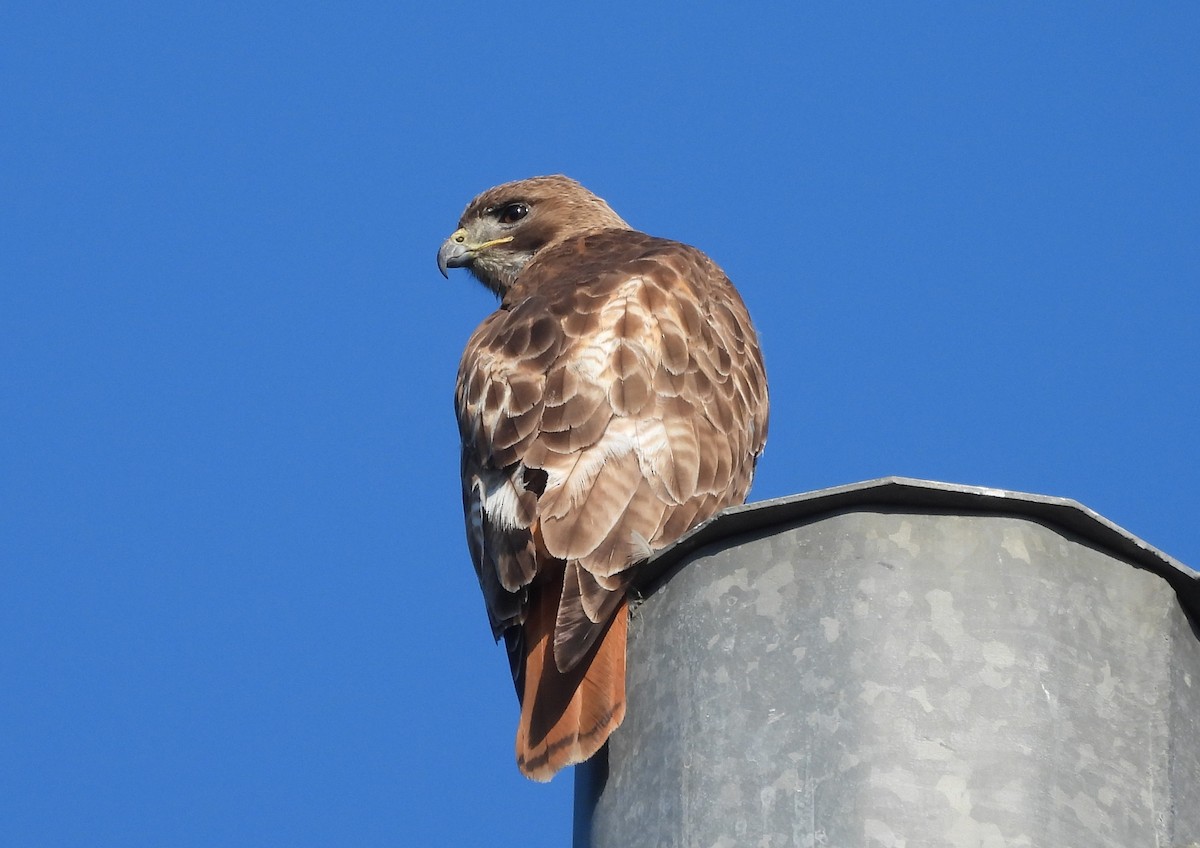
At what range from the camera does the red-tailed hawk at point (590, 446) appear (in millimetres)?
3555

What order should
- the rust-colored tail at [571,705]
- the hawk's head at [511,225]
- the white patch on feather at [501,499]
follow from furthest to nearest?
the hawk's head at [511,225]
the white patch on feather at [501,499]
the rust-colored tail at [571,705]

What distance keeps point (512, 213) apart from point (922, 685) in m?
4.68

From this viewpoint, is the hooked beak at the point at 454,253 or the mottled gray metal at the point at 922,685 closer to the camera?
the mottled gray metal at the point at 922,685

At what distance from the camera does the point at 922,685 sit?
2734mm

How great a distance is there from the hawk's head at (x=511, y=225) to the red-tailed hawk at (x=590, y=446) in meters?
1.16

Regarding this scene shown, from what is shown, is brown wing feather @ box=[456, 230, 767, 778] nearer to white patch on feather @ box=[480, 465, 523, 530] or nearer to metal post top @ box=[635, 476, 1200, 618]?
white patch on feather @ box=[480, 465, 523, 530]

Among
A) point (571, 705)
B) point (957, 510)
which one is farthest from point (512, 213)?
point (957, 510)

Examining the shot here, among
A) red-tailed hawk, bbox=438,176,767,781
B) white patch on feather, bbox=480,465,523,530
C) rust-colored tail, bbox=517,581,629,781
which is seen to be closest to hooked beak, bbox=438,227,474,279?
red-tailed hawk, bbox=438,176,767,781

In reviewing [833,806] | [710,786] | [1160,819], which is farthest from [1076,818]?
[710,786]

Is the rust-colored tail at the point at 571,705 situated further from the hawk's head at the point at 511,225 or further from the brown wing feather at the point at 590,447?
the hawk's head at the point at 511,225

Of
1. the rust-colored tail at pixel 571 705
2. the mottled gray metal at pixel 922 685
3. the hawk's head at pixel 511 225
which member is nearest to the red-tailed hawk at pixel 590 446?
the rust-colored tail at pixel 571 705

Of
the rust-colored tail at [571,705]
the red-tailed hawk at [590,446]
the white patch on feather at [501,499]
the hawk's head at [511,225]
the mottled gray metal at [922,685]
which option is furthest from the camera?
the hawk's head at [511,225]

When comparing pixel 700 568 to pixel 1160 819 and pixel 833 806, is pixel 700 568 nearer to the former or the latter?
pixel 833 806

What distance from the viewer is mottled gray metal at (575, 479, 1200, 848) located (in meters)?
2.67
